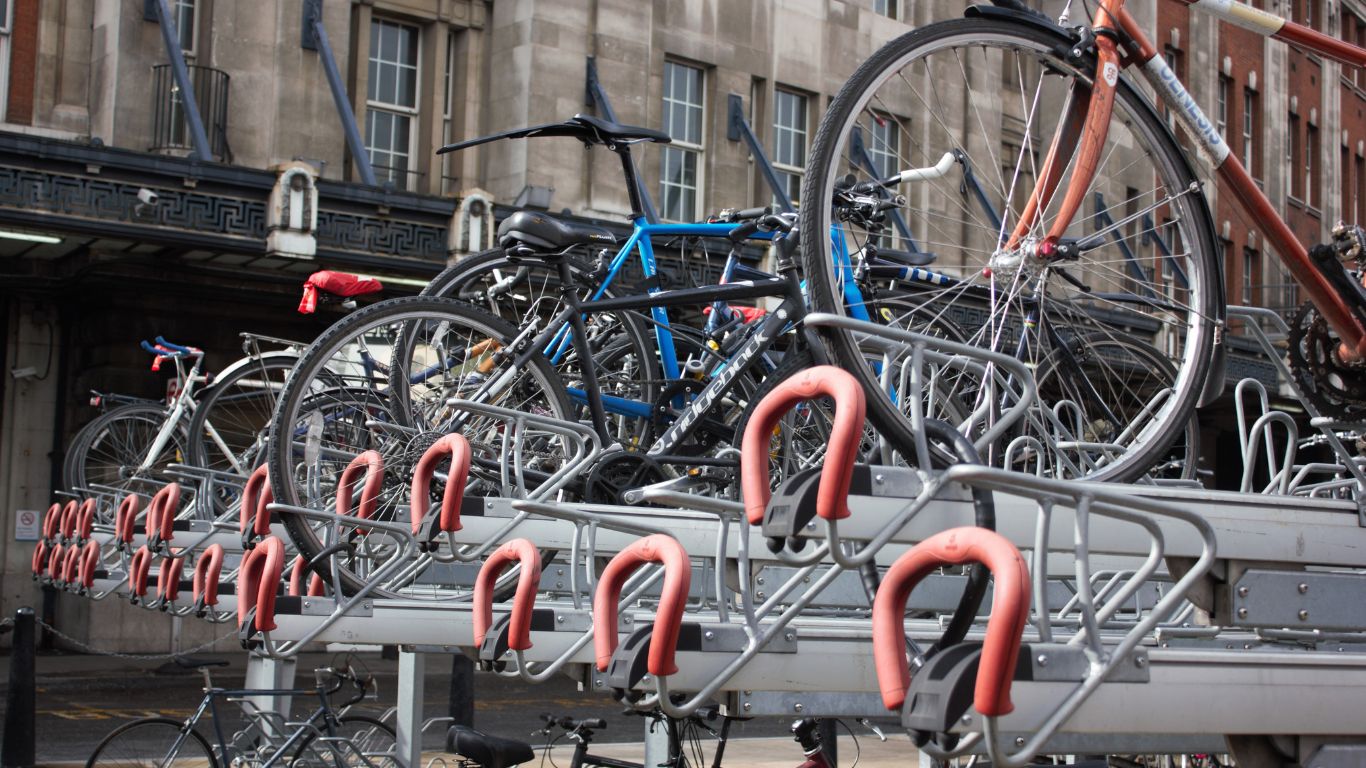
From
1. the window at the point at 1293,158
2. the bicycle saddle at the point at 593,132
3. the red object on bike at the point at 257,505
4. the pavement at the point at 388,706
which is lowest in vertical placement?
the pavement at the point at 388,706

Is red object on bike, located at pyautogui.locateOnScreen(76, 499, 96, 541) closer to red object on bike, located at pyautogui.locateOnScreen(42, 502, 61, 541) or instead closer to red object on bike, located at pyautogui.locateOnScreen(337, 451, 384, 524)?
red object on bike, located at pyautogui.locateOnScreen(42, 502, 61, 541)

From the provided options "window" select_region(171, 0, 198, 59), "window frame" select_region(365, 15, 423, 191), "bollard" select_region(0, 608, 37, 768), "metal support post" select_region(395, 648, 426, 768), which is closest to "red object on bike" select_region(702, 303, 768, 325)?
"metal support post" select_region(395, 648, 426, 768)

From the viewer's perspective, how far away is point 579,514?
4.88 m

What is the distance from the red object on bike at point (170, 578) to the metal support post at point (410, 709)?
1.56 meters

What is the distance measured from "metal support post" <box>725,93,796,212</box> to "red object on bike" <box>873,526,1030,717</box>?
2034 cm

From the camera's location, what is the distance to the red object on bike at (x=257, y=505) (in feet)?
22.7

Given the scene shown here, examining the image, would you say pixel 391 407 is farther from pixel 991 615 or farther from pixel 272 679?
pixel 272 679

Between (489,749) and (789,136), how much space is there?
17.3 meters

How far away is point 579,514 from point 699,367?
2067 mm

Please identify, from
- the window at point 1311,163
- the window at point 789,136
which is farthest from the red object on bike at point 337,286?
the window at point 1311,163

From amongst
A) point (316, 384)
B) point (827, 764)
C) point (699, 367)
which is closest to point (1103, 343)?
point (699, 367)

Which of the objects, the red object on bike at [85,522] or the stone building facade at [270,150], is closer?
the red object on bike at [85,522]

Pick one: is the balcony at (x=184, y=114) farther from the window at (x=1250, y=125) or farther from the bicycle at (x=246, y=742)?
the window at (x=1250, y=125)

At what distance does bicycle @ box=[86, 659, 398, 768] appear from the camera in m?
10.6
